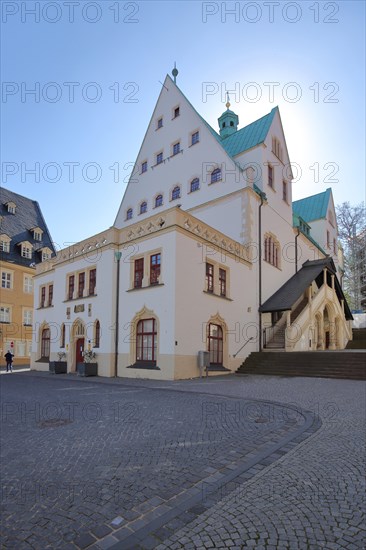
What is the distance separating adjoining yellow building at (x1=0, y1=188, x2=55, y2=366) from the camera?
39156 millimetres

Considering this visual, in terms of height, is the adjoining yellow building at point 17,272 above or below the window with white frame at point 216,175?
below

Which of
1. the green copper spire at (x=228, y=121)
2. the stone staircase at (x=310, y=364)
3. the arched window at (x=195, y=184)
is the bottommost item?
the stone staircase at (x=310, y=364)

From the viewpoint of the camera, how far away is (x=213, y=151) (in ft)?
86.1

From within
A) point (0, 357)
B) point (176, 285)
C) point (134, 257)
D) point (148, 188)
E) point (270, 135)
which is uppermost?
point (270, 135)

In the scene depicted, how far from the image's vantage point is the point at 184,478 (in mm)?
4746

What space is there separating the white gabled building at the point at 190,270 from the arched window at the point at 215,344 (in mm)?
63

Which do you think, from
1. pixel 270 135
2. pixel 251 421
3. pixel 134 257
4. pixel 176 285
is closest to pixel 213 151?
pixel 270 135

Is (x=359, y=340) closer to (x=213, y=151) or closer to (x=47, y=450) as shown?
(x=213, y=151)

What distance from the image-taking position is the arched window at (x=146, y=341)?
19.2 m

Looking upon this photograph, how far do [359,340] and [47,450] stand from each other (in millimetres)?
35222

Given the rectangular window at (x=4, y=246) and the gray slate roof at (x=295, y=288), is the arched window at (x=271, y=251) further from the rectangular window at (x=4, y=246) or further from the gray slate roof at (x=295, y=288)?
the rectangular window at (x=4, y=246)

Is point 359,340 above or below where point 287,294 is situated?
below

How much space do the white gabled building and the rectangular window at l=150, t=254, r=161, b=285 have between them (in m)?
0.06

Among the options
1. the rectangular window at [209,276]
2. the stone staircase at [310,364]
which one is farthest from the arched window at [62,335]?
the stone staircase at [310,364]
